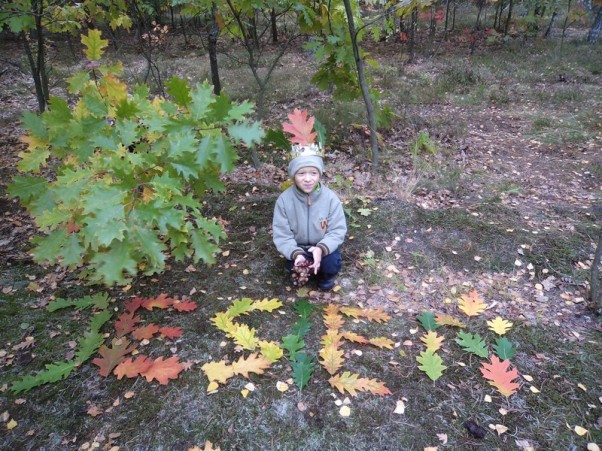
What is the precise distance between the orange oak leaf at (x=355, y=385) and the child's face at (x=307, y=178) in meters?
1.47

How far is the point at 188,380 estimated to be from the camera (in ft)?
8.84

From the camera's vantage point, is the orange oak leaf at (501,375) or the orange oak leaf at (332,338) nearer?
the orange oak leaf at (501,375)

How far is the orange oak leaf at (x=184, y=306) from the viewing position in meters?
3.28

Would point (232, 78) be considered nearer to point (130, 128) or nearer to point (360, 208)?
point (360, 208)

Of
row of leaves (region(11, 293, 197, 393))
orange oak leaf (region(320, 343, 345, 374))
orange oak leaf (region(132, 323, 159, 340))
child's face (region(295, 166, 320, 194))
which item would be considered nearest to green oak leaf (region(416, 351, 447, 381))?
orange oak leaf (region(320, 343, 345, 374))

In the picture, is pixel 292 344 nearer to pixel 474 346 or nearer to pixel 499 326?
pixel 474 346

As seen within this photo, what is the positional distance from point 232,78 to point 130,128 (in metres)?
9.63

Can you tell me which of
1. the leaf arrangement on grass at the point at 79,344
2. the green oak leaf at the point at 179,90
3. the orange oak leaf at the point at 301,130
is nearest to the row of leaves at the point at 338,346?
the leaf arrangement on grass at the point at 79,344

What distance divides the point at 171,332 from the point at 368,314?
5.16ft

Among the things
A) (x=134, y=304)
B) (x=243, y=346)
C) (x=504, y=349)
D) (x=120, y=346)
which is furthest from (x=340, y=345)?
(x=134, y=304)

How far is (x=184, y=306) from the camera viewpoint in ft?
10.8

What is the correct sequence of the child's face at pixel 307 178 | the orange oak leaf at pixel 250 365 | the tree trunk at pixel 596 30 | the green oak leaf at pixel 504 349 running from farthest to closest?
the tree trunk at pixel 596 30 < the child's face at pixel 307 178 < the green oak leaf at pixel 504 349 < the orange oak leaf at pixel 250 365

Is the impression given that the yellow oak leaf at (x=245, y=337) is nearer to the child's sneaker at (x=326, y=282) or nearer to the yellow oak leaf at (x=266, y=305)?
the yellow oak leaf at (x=266, y=305)

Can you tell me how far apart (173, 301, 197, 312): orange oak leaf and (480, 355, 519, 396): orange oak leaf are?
226 cm
